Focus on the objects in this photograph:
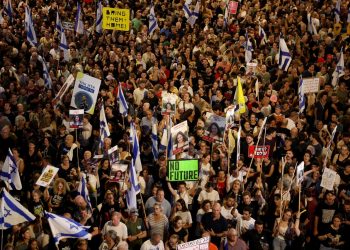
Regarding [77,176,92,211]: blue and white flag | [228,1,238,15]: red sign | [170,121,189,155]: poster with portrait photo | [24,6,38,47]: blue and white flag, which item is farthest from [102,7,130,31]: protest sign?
[77,176,92,211]: blue and white flag

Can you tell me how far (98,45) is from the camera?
2055 cm

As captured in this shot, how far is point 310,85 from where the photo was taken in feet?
53.7

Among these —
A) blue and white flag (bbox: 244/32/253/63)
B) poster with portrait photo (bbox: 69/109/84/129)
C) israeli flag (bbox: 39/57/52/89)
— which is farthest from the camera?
blue and white flag (bbox: 244/32/253/63)

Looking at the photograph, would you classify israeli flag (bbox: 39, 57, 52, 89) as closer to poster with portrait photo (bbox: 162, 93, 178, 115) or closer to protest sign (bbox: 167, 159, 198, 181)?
poster with portrait photo (bbox: 162, 93, 178, 115)

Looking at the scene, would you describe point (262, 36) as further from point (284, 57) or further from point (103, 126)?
point (103, 126)

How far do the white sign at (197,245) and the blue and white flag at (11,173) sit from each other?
3.26 m

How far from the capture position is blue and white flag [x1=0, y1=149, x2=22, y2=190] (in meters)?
12.1

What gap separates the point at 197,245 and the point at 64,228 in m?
1.94

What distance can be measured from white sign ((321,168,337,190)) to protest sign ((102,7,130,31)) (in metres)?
9.85

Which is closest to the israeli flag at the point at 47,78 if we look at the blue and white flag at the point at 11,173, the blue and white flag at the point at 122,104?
the blue and white flag at the point at 122,104

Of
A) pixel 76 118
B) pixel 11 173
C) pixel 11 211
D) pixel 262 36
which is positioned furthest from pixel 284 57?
pixel 11 211

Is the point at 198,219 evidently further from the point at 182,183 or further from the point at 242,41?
the point at 242,41

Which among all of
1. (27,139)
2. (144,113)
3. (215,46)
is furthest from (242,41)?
(27,139)

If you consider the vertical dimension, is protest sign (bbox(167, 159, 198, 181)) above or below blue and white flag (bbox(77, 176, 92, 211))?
above
